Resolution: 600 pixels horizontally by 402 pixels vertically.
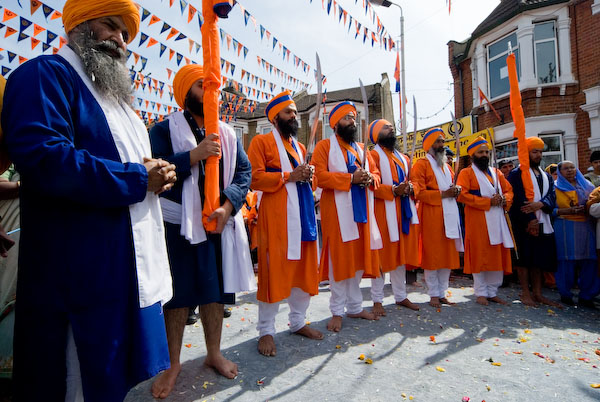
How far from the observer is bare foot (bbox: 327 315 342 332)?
342cm

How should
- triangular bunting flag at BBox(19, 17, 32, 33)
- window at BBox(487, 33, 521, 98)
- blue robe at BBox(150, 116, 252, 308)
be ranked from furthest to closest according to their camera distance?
window at BBox(487, 33, 521, 98) → triangular bunting flag at BBox(19, 17, 32, 33) → blue robe at BBox(150, 116, 252, 308)

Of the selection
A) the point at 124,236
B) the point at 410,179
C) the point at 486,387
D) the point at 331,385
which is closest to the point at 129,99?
the point at 124,236

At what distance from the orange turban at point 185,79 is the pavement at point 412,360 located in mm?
2009

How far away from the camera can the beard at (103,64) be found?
150cm

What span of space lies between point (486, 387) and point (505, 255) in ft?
9.26

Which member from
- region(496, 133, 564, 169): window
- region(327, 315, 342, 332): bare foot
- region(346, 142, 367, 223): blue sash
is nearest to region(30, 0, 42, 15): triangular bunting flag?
region(346, 142, 367, 223): blue sash

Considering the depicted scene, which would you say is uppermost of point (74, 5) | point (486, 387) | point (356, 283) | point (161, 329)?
point (74, 5)

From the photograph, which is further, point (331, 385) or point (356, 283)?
point (356, 283)

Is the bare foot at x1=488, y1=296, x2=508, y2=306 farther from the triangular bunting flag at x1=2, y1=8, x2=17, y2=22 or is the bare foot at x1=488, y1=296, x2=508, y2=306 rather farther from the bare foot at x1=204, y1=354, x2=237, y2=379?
the triangular bunting flag at x1=2, y1=8, x2=17, y2=22

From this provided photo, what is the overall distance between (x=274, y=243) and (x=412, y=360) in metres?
1.45

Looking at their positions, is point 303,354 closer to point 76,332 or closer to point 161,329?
point 161,329

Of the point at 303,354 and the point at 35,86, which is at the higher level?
the point at 35,86

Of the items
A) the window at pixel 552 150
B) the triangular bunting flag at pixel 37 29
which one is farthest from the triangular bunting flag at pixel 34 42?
the window at pixel 552 150

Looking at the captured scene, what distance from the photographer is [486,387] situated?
2.35 m
